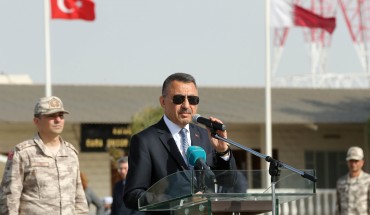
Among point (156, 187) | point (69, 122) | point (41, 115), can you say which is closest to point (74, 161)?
point (41, 115)

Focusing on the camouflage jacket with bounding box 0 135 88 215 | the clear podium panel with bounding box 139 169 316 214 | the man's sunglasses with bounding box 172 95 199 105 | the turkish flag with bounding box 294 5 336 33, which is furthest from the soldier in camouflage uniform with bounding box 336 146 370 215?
the turkish flag with bounding box 294 5 336 33

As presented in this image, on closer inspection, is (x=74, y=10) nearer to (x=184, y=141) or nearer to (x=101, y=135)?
(x=101, y=135)

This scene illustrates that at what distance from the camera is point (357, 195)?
48.2 ft

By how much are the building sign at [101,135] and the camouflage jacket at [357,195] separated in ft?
51.5

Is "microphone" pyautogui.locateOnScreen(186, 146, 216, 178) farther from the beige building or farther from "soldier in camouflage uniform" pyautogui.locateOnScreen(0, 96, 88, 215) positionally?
the beige building

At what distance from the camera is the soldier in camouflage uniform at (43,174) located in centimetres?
915

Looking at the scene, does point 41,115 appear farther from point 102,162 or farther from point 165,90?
point 102,162

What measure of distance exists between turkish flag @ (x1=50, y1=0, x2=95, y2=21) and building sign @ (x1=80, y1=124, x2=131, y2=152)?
699 centimetres

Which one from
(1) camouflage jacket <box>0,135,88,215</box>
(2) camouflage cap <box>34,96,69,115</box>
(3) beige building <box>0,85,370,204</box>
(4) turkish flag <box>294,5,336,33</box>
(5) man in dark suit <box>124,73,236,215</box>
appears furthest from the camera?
(3) beige building <box>0,85,370,204</box>

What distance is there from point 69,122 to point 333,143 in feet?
25.5

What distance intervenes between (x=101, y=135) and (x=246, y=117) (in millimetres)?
3821

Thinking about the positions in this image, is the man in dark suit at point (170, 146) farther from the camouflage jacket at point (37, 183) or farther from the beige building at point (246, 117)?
the beige building at point (246, 117)

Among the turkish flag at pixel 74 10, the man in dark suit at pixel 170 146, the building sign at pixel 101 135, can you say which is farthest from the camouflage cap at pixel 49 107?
the building sign at pixel 101 135

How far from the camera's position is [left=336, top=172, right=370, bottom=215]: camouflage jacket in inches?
577
